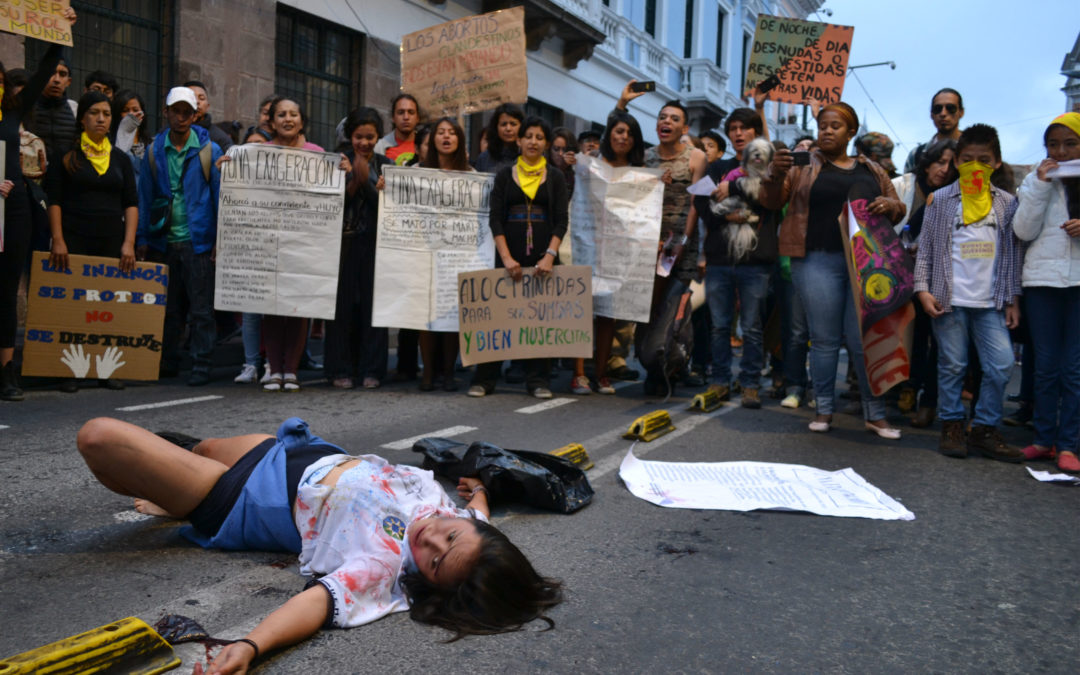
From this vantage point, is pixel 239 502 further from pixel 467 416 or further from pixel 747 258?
pixel 747 258

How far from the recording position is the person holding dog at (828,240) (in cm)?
617

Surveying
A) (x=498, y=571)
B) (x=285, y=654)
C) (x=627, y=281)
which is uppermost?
(x=627, y=281)

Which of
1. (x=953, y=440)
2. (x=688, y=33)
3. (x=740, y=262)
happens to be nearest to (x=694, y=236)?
(x=740, y=262)

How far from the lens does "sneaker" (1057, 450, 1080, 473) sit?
5160 mm

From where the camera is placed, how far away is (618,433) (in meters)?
5.95

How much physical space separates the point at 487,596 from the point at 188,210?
19.1ft

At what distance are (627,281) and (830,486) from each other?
11.3 ft

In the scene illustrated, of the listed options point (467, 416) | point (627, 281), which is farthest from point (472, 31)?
point (467, 416)

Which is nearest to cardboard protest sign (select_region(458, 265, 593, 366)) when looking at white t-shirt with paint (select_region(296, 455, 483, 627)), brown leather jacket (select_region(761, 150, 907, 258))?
brown leather jacket (select_region(761, 150, 907, 258))

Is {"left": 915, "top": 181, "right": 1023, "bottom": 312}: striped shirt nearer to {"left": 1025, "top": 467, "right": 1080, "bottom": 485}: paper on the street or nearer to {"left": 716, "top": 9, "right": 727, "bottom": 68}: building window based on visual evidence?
{"left": 1025, "top": 467, "right": 1080, "bottom": 485}: paper on the street

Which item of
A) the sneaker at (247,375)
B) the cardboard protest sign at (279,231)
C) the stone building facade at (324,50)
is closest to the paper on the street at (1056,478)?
the cardboard protest sign at (279,231)

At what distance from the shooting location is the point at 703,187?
7223 mm

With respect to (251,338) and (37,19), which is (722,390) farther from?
(37,19)

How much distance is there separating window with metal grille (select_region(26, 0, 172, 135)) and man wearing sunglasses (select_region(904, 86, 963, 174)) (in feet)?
26.4
